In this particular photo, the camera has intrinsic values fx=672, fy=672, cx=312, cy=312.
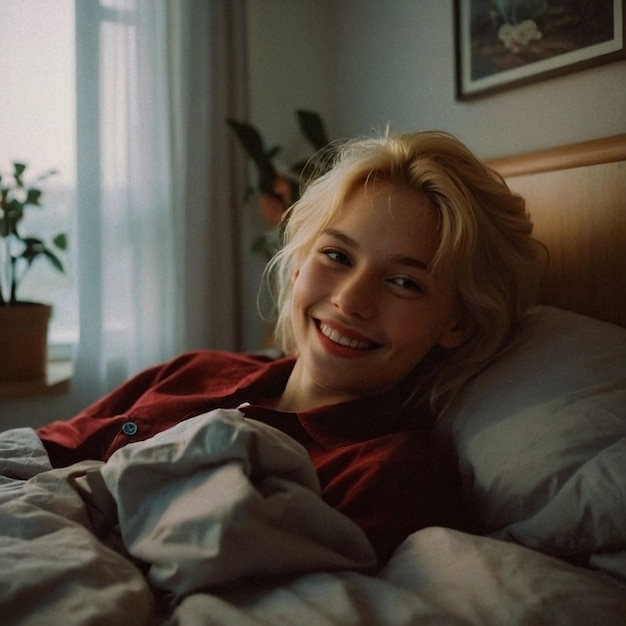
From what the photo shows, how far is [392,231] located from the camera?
1050 mm

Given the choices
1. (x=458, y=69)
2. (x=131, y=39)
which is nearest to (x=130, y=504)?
(x=458, y=69)

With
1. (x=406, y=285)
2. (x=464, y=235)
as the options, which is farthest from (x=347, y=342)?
(x=464, y=235)

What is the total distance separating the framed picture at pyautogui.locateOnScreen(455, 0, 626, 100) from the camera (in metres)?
1.37

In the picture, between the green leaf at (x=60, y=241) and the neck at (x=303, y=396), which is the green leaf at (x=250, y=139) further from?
the neck at (x=303, y=396)

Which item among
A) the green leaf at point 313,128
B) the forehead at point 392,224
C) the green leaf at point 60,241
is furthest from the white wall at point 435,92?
the green leaf at point 60,241

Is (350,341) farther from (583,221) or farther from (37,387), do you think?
(37,387)

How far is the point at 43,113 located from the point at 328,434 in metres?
1.82

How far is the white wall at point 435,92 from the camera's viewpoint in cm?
141

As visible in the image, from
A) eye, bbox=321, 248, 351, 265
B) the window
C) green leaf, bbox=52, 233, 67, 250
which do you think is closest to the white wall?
eye, bbox=321, 248, 351, 265

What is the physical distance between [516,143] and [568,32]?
0.26 meters

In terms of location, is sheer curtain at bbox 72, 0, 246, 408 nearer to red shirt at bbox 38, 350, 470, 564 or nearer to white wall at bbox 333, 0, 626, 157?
white wall at bbox 333, 0, 626, 157

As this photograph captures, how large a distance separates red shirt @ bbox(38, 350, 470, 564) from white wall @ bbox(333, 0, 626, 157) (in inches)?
30.5

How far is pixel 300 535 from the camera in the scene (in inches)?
27.3

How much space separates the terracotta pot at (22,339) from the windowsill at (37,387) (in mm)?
36
